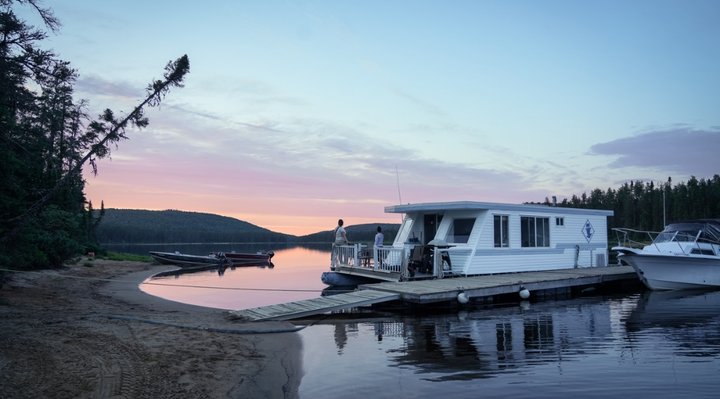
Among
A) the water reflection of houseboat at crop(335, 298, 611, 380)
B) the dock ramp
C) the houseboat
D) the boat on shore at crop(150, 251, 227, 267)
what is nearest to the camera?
the water reflection of houseboat at crop(335, 298, 611, 380)

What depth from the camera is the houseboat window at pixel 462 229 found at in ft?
64.5

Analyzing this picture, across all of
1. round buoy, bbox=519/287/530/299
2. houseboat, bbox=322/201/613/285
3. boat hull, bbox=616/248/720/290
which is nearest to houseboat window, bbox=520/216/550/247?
houseboat, bbox=322/201/613/285

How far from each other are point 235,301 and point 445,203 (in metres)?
8.48

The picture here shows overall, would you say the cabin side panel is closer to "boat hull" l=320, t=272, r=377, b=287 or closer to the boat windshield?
the boat windshield

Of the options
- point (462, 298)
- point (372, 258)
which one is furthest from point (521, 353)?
point (372, 258)

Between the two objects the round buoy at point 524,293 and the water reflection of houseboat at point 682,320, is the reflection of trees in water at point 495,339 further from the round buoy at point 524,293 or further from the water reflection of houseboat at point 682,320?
the water reflection of houseboat at point 682,320

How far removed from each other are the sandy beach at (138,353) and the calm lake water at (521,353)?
0.81 meters

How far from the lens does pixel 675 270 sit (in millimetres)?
20766

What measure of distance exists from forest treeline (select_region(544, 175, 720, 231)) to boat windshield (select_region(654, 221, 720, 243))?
108 ft

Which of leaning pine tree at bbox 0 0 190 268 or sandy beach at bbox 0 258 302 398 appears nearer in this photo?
sandy beach at bbox 0 258 302 398

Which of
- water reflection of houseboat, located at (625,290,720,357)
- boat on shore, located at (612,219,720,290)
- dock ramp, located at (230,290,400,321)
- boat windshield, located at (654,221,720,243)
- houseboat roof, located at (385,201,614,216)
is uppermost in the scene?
houseboat roof, located at (385,201,614,216)

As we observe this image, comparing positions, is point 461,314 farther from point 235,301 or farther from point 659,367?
point 235,301

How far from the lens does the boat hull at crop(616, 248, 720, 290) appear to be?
67.2 ft

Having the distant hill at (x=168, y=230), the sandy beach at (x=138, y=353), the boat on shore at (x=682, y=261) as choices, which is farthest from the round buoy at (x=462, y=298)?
the distant hill at (x=168, y=230)
